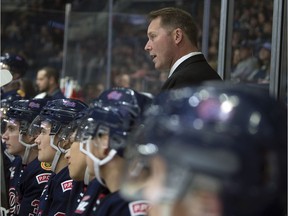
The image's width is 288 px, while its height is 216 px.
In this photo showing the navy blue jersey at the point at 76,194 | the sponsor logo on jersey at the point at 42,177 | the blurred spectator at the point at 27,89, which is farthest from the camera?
the blurred spectator at the point at 27,89

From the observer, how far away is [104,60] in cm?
778

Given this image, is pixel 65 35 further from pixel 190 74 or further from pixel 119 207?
pixel 119 207

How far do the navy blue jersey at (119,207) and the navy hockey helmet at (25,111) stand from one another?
5.34ft

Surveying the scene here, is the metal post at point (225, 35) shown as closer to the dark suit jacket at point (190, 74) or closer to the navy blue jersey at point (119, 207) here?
the dark suit jacket at point (190, 74)

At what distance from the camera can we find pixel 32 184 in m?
3.34

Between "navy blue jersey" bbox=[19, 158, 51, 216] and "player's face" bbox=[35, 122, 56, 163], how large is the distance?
0.52 feet

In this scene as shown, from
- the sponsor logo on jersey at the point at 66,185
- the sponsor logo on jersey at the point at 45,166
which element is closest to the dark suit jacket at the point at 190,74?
the sponsor logo on jersey at the point at 66,185

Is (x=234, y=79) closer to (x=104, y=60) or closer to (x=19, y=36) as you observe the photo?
(x=104, y=60)

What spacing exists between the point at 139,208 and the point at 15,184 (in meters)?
1.72

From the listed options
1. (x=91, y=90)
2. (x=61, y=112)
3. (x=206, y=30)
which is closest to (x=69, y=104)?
(x=61, y=112)

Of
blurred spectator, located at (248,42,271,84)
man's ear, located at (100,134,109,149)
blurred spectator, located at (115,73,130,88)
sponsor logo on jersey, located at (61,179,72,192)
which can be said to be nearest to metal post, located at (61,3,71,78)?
blurred spectator, located at (115,73,130,88)

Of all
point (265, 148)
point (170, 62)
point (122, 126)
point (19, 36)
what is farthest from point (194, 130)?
point (19, 36)

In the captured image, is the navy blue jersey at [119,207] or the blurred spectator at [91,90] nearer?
the navy blue jersey at [119,207]

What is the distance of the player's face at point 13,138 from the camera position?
3.67 m
